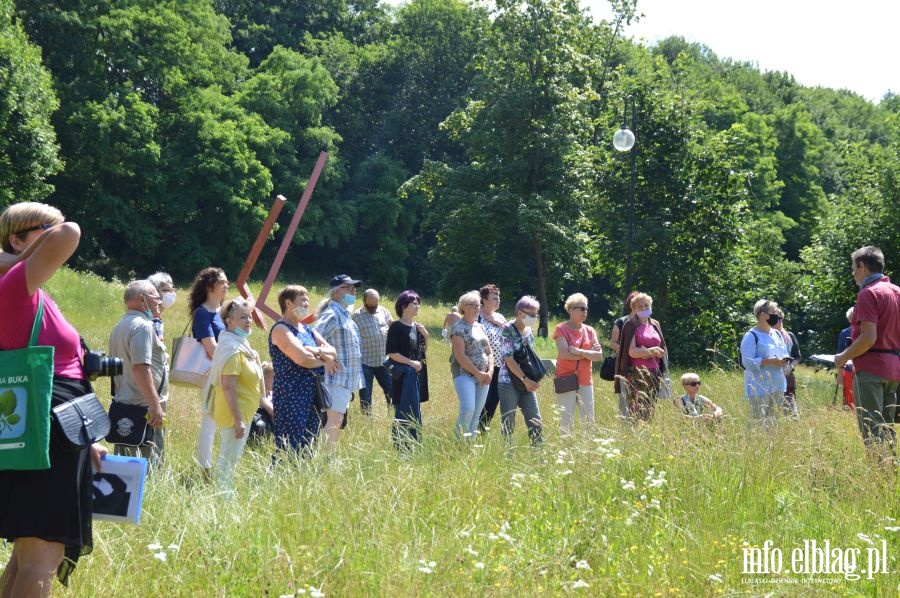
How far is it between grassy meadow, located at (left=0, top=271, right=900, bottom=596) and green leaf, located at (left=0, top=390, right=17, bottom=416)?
100 centimetres

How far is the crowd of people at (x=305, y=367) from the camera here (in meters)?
3.56

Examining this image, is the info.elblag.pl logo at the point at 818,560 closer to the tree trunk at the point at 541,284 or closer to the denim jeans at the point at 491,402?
the denim jeans at the point at 491,402

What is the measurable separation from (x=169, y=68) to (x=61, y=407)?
41.1 m

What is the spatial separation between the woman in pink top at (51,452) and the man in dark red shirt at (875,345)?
17.7ft

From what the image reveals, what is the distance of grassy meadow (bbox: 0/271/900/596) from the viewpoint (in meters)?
4.36

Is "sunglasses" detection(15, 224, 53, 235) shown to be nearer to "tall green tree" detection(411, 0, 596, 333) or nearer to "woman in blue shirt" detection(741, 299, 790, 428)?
"woman in blue shirt" detection(741, 299, 790, 428)

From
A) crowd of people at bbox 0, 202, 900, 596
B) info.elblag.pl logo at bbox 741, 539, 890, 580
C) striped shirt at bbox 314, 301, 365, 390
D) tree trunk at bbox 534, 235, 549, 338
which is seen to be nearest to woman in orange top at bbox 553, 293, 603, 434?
crowd of people at bbox 0, 202, 900, 596

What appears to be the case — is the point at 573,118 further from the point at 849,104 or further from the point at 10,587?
the point at 849,104

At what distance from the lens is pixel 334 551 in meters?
4.54

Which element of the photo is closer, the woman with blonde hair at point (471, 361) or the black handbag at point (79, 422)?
the black handbag at point (79, 422)

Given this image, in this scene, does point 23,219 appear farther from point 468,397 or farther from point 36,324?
point 468,397

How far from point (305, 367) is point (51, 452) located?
3.81m

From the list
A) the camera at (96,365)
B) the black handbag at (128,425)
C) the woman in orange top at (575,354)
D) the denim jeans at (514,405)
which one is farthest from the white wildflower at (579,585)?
the woman in orange top at (575,354)

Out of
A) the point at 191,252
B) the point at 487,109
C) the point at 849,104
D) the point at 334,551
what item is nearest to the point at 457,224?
the point at 487,109
